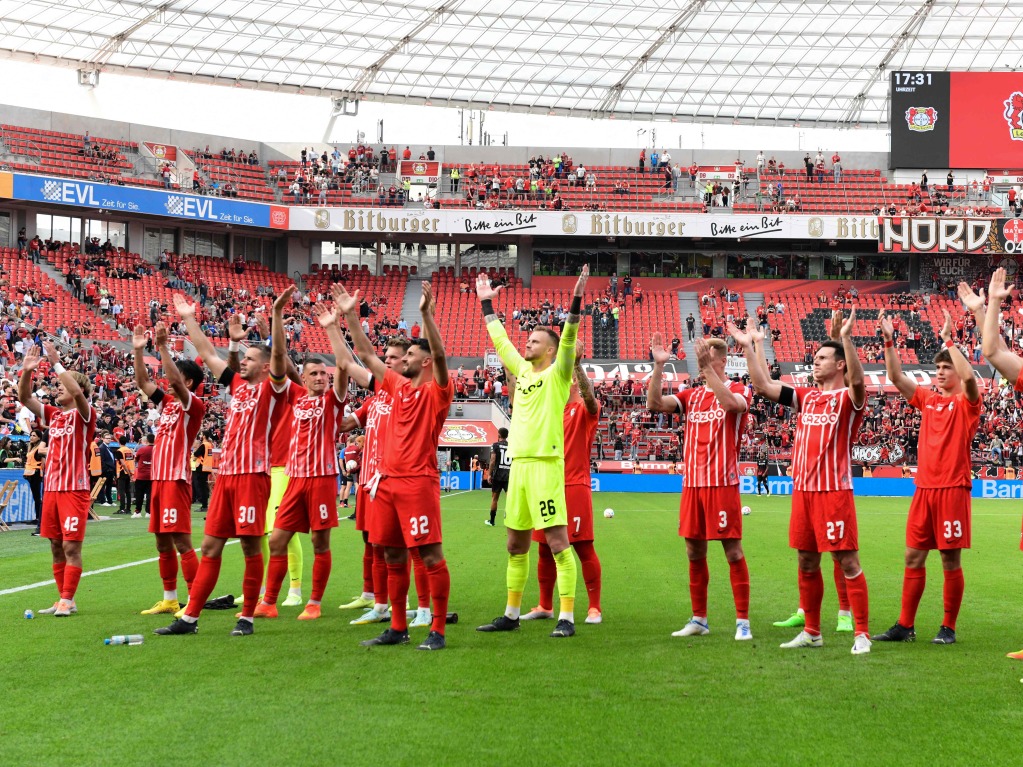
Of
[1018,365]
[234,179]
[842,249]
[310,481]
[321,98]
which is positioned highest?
[321,98]

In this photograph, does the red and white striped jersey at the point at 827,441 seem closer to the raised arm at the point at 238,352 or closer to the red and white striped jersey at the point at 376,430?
the red and white striped jersey at the point at 376,430

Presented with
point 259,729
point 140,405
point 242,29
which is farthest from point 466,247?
point 259,729

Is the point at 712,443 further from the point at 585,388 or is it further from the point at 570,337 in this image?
the point at 570,337

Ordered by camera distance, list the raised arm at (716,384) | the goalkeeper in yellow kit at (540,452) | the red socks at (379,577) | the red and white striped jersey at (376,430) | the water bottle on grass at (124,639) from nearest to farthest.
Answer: the water bottle on grass at (124,639), the red and white striped jersey at (376,430), the raised arm at (716,384), the goalkeeper in yellow kit at (540,452), the red socks at (379,577)

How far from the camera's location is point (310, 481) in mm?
9727

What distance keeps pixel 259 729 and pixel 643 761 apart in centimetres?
195

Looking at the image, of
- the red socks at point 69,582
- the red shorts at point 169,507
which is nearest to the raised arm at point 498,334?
the red shorts at point 169,507

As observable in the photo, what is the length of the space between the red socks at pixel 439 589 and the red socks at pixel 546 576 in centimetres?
191

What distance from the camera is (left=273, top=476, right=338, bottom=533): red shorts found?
31.4 ft

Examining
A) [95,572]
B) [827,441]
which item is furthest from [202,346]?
[95,572]

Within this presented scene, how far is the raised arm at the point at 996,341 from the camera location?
6754 mm

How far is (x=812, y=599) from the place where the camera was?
26.6 ft

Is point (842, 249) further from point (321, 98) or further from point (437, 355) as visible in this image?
point (437, 355)

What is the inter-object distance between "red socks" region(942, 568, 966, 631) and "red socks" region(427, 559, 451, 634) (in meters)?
3.85
